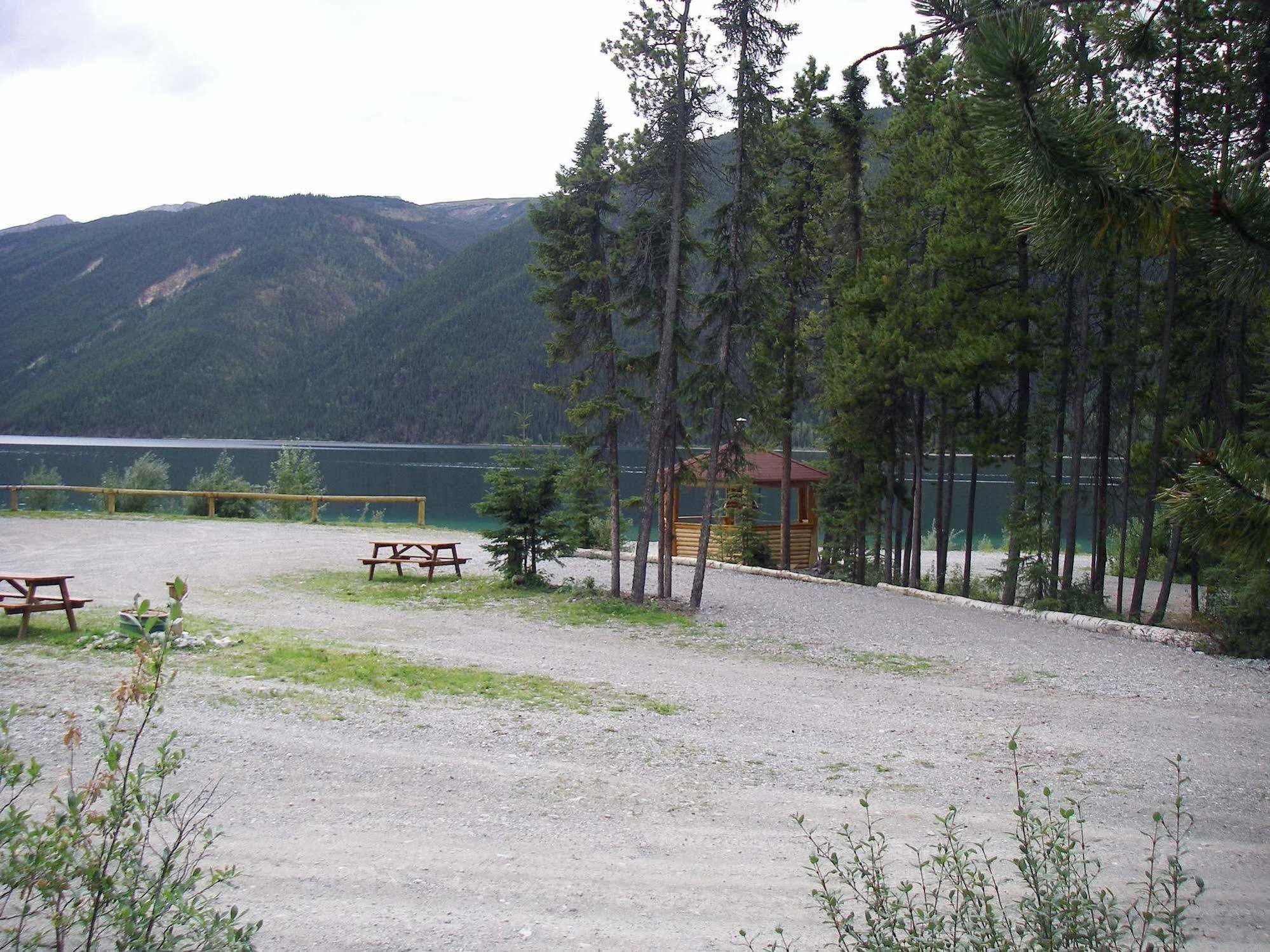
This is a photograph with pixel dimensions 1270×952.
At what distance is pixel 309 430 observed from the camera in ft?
493

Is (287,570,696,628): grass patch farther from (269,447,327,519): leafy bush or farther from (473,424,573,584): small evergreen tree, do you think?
(269,447,327,519): leafy bush

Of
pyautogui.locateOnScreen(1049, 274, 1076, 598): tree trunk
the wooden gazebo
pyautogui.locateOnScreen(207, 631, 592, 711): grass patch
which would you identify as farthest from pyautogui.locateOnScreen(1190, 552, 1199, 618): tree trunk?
pyautogui.locateOnScreen(207, 631, 592, 711): grass patch

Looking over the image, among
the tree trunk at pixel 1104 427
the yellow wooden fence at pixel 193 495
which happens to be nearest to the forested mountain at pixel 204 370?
the yellow wooden fence at pixel 193 495

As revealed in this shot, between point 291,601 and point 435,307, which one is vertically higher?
point 435,307

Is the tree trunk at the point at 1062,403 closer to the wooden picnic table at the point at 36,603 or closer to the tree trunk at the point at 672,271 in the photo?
the tree trunk at the point at 672,271

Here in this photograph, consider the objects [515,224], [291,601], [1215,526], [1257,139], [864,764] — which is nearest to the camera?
[1215,526]

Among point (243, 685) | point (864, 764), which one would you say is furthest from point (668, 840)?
point (243, 685)

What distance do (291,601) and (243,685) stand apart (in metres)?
5.21

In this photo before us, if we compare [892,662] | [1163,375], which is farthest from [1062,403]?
[892,662]

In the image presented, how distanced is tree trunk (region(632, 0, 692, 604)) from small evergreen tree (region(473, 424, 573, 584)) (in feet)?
5.57

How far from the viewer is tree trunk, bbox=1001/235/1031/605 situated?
47.8 feet

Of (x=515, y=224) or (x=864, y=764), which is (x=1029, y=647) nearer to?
(x=864, y=764)

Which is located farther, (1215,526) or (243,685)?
(243,685)

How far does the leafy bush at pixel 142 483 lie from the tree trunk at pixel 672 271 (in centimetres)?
1847
